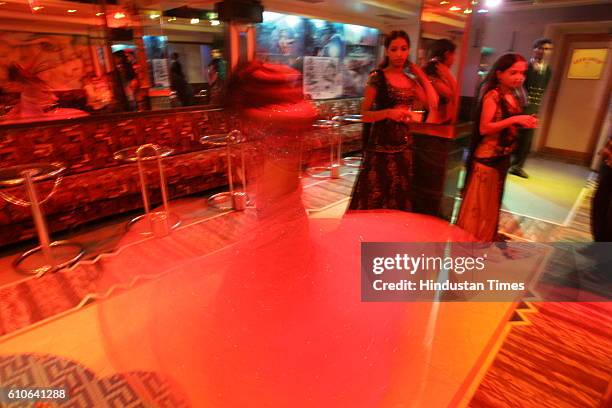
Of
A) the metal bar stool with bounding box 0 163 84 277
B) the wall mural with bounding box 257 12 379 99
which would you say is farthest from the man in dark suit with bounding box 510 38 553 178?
the metal bar stool with bounding box 0 163 84 277

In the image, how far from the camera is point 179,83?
4914mm

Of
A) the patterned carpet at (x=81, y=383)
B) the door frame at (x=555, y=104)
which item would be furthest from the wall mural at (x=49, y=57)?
the door frame at (x=555, y=104)

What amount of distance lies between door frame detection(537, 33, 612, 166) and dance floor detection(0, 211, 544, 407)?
610 centimetres

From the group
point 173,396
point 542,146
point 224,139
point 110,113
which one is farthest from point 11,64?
point 542,146

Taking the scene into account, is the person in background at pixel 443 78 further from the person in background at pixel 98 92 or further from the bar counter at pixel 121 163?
the person in background at pixel 98 92

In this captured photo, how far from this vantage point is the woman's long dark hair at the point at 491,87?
217 cm

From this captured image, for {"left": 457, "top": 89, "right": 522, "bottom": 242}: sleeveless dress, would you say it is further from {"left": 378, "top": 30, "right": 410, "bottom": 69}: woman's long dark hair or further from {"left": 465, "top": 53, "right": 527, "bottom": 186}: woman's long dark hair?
{"left": 378, "top": 30, "right": 410, "bottom": 69}: woman's long dark hair

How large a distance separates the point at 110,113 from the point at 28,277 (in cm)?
216

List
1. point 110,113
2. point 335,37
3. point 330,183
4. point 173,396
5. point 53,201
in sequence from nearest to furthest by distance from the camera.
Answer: point 173,396 → point 53,201 → point 110,113 → point 330,183 → point 335,37

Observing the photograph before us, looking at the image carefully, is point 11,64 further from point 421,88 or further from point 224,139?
point 421,88

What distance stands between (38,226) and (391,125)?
2.67 meters

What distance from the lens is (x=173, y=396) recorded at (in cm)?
130

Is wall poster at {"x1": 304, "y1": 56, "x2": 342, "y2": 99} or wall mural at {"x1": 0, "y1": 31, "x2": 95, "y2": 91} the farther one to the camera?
wall poster at {"x1": 304, "y1": 56, "x2": 342, "y2": 99}

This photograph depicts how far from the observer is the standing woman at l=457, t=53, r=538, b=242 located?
2199mm
